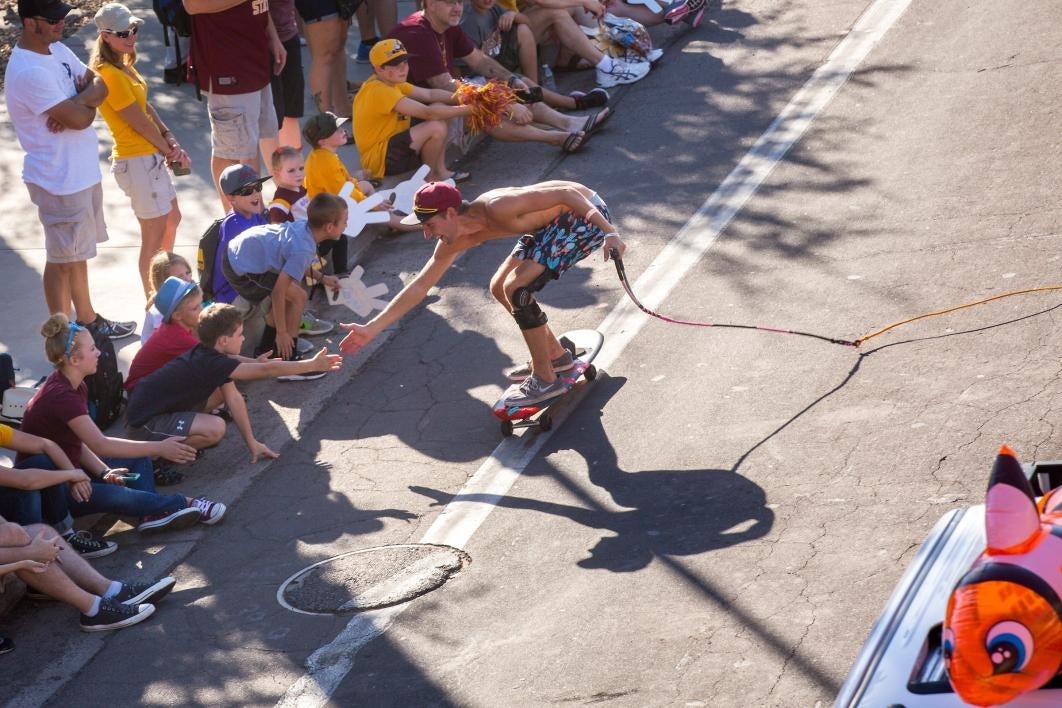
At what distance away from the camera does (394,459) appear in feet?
26.6

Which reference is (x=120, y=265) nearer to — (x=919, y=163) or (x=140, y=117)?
(x=140, y=117)

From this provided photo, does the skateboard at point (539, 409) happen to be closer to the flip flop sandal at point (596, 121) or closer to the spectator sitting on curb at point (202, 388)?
the spectator sitting on curb at point (202, 388)

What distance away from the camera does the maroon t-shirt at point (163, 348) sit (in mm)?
8500

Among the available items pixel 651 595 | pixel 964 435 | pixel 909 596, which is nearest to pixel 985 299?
pixel 964 435

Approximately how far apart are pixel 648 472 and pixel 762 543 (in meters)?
1.07

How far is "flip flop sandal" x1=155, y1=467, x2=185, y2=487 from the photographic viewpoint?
8.25 meters

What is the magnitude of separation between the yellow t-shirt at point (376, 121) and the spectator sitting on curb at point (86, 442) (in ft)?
13.7

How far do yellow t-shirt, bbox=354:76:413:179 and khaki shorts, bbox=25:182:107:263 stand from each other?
2.78 metres

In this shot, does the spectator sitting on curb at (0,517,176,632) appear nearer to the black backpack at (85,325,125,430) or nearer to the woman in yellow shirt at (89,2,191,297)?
the black backpack at (85,325,125,430)

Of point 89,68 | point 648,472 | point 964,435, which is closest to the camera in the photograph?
point 964,435

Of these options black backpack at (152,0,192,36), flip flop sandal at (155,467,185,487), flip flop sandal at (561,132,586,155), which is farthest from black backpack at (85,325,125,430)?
flip flop sandal at (561,132,586,155)

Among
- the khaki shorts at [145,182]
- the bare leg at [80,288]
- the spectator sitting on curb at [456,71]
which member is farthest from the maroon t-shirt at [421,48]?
the bare leg at [80,288]

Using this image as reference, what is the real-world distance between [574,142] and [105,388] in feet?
15.6

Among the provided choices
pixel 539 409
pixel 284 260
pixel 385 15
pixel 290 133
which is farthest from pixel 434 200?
pixel 385 15
